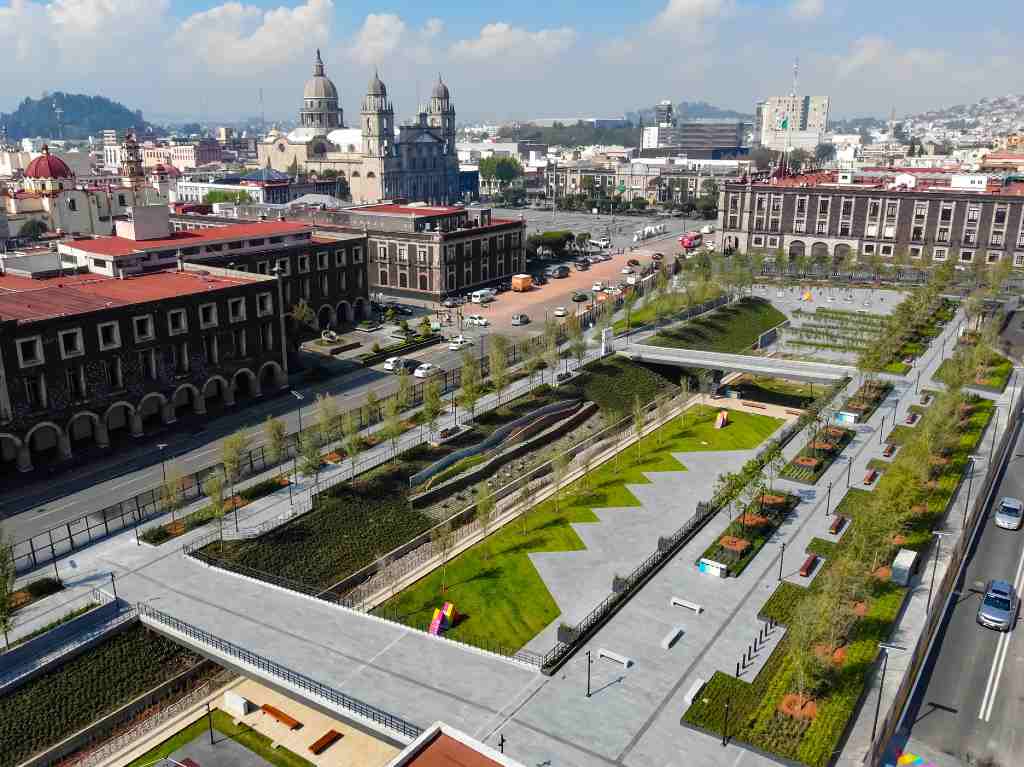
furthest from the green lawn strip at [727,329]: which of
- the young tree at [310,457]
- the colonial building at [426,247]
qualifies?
the young tree at [310,457]

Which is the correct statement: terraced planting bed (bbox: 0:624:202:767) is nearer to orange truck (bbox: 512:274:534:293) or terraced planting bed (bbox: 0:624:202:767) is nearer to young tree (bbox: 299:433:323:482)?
young tree (bbox: 299:433:323:482)

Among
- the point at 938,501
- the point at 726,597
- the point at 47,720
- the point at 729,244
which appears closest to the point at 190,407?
the point at 47,720

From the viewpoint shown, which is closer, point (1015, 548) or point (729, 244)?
point (1015, 548)

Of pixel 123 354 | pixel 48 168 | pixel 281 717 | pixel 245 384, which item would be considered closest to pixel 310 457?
pixel 123 354

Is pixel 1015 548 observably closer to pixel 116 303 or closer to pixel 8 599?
pixel 8 599

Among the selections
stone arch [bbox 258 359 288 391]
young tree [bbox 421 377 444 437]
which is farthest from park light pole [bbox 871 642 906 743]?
stone arch [bbox 258 359 288 391]

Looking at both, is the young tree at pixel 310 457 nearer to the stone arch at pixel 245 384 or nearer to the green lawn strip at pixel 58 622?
the stone arch at pixel 245 384

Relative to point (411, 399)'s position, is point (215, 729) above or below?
below
